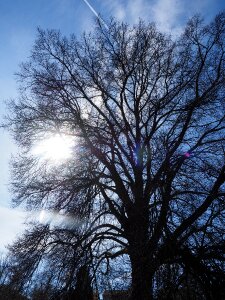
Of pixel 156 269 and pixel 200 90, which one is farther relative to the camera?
pixel 200 90

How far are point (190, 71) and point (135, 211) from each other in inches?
231

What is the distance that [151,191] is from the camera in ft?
25.6

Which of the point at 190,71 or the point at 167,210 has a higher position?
the point at 190,71

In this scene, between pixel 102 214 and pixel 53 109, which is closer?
pixel 102 214

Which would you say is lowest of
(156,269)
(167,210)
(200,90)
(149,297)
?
(149,297)

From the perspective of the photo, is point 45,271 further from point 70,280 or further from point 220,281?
point 220,281

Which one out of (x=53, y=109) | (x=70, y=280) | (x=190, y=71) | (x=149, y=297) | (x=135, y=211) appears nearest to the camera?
(x=149, y=297)

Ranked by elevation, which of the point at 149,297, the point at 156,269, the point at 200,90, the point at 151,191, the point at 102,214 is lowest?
the point at 149,297

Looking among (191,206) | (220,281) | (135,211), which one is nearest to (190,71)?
(191,206)

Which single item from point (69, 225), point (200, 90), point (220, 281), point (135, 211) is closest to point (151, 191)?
point (135, 211)

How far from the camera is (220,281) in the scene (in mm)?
6387

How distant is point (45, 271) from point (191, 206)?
4247mm

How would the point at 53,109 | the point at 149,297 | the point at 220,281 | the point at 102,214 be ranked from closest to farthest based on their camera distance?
1. the point at 149,297
2. the point at 220,281
3. the point at 102,214
4. the point at 53,109

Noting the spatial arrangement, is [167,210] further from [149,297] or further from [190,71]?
[190,71]
